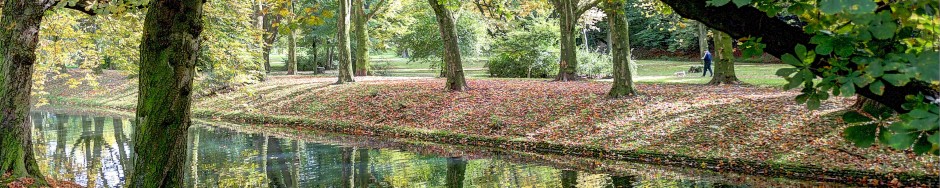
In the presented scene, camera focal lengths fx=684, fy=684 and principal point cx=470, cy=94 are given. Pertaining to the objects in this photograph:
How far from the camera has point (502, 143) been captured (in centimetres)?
1491

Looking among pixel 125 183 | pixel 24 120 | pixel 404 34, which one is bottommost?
pixel 125 183

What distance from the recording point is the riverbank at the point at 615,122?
11.1 meters

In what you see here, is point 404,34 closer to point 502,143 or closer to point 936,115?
point 502,143

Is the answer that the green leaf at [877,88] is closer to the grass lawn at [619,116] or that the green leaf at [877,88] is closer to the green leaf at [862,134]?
the green leaf at [862,134]

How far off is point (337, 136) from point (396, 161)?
4.80 meters

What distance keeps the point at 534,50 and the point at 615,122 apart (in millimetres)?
14597

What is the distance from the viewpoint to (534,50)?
29.5 m

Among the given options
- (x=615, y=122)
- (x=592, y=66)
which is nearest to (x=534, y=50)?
(x=592, y=66)

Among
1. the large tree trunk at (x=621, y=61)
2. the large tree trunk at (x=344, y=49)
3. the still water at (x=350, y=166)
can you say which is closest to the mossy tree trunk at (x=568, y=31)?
the large tree trunk at (x=621, y=61)

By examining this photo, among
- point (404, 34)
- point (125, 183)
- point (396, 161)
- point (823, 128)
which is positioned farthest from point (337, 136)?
point (404, 34)

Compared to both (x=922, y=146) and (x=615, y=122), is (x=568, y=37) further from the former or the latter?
(x=922, y=146)

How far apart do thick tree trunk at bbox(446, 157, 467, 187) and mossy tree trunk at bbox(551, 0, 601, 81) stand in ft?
37.6

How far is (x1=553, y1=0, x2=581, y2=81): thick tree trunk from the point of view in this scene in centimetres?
2362

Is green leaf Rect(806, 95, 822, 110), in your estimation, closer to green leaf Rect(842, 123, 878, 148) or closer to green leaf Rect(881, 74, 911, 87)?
green leaf Rect(842, 123, 878, 148)
